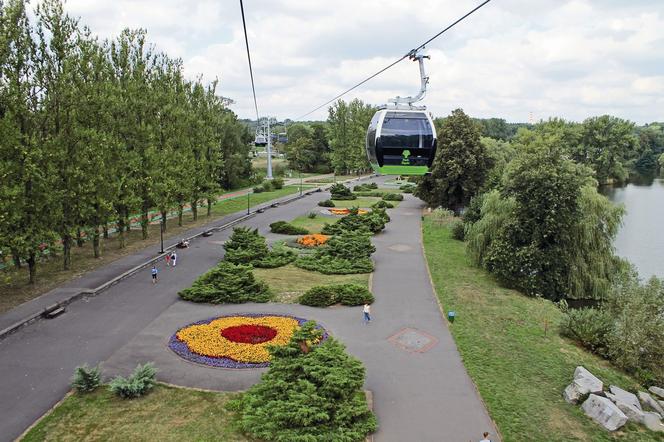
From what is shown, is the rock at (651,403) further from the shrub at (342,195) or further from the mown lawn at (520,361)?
the shrub at (342,195)

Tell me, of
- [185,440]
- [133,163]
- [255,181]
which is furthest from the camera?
[255,181]

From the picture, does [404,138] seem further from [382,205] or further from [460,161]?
[382,205]

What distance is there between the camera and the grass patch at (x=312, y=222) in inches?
1720

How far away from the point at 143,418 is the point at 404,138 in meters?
12.9

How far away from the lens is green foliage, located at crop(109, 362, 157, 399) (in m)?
14.2


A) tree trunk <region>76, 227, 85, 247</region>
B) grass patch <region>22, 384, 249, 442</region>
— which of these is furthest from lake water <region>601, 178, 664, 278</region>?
tree trunk <region>76, 227, 85, 247</region>

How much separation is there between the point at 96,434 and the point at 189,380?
3358 millimetres

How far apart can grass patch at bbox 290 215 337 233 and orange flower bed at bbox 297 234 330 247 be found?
4.46 metres

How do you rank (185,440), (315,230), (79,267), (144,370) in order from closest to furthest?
(185,440), (144,370), (79,267), (315,230)

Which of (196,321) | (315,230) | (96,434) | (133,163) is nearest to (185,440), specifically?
(96,434)

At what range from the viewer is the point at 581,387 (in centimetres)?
1453

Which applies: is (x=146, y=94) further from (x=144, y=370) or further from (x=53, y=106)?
(x=144, y=370)

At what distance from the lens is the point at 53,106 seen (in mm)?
26328

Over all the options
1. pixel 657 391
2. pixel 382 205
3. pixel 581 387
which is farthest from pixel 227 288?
pixel 382 205
